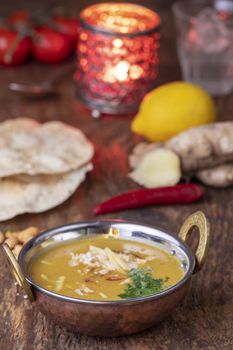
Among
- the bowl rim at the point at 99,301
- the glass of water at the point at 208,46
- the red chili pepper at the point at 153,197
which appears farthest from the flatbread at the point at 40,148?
the glass of water at the point at 208,46

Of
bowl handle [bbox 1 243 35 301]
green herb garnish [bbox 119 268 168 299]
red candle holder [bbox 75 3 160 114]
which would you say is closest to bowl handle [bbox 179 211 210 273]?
green herb garnish [bbox 119 268 168 299]

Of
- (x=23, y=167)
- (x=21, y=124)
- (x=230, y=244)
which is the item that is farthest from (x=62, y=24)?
(x=230, y=244)

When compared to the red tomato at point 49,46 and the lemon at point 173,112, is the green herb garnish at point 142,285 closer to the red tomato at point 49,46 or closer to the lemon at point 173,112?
the lemon at point 173,112

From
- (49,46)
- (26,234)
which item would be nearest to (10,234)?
(26,234)

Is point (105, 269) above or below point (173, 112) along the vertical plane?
above

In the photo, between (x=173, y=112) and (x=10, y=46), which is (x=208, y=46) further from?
(x=10, y=46)

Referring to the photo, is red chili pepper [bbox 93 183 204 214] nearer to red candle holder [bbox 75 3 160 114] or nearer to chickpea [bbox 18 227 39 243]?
chickpea [bbox 18 227 39 243]
